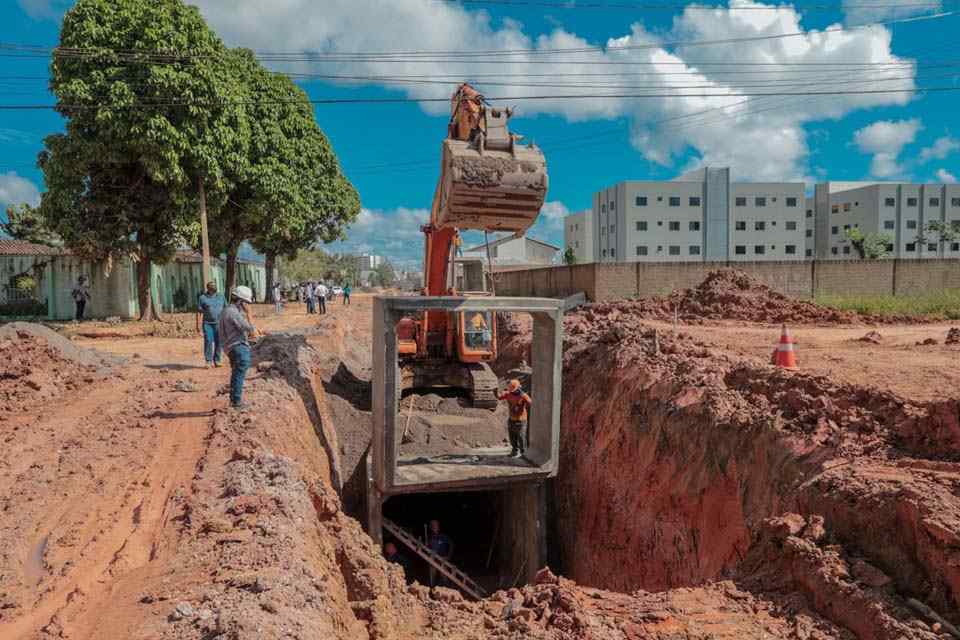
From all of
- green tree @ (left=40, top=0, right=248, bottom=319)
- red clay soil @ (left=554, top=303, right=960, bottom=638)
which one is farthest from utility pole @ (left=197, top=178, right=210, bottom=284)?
red clay soil @ (left=554, top=303, right=960, bottom=638)

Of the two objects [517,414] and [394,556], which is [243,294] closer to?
[517,414]

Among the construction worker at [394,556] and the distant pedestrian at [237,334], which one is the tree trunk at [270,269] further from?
the distant pedestrian at [237,334]

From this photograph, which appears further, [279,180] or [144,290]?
[279,180]

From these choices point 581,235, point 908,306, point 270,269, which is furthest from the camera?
point 581,235

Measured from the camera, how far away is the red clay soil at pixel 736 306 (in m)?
18.0

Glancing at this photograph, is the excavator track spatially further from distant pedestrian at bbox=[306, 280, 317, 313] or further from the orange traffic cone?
distant pedestrian at bbox=[306, 280, 317, 313]

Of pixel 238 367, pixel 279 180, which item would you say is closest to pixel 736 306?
pixel 238 367

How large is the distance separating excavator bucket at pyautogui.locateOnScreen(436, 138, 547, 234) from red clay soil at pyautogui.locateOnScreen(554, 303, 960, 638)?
10.9ft

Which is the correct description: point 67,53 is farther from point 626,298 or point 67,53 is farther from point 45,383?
point 626,298

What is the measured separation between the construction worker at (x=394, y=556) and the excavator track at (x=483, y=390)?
2872mm

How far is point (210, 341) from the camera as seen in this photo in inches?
461

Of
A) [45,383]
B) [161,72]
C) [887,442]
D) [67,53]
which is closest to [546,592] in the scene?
[887,442]

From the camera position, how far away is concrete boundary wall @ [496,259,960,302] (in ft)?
76.2

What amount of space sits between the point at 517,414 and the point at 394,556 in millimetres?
3600
